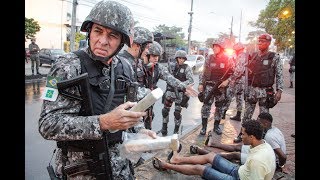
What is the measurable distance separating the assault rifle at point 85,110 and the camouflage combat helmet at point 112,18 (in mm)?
461

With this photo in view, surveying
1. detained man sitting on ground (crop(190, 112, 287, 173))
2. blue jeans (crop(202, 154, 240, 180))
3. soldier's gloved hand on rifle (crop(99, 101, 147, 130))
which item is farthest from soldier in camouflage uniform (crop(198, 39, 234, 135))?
soldier's gloved hand on rifle (crop(99, 101, 147, 130))

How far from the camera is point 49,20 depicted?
34.1 m

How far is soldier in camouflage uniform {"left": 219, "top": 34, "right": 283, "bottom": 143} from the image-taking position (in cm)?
606

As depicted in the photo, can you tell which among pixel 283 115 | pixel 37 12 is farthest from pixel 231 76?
pixel 37 12

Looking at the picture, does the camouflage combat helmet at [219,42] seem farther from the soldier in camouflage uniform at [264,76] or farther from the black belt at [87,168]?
the black belt at [87,168]

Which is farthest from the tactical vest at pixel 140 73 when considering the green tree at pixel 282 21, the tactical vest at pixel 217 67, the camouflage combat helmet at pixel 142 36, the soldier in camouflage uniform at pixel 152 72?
the green tree at pixel 282 21

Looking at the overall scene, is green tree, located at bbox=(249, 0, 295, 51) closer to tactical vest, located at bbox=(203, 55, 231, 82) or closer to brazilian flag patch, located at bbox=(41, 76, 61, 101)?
tactical vest, located at bbox=(203, 55, 231, 82)

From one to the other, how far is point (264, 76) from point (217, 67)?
3.88 feet

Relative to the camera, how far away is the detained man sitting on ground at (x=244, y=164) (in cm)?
373
